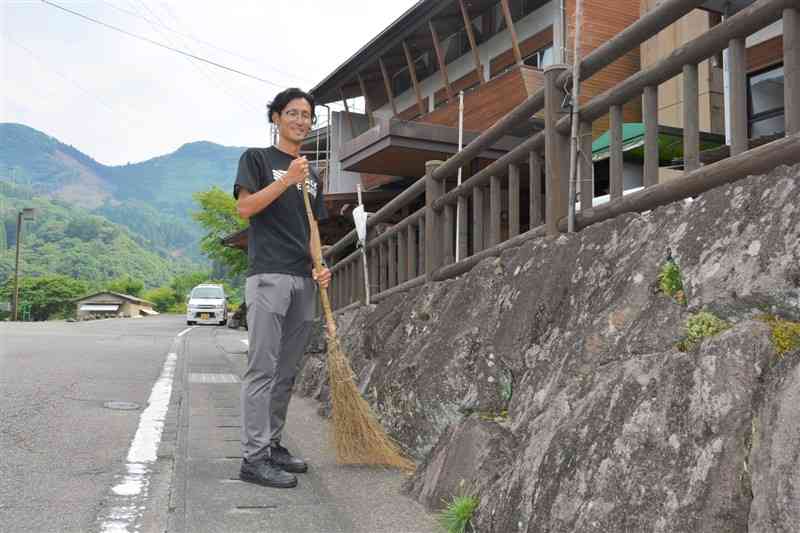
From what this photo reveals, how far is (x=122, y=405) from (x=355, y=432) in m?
3.04

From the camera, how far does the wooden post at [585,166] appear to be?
13.9 ft

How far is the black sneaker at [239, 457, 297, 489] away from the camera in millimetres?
3859

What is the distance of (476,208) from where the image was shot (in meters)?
5.73

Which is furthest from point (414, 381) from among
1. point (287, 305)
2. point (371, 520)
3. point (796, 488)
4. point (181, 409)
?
point (796, 488)

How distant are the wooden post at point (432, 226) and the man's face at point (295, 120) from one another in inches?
94.1

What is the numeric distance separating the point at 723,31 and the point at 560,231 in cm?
155

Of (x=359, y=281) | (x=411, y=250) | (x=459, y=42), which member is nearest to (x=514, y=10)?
(x=459, y=42)

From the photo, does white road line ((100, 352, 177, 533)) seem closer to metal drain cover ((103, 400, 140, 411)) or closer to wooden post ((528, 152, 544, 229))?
metal drain cover ((103, 400, 140, 411))

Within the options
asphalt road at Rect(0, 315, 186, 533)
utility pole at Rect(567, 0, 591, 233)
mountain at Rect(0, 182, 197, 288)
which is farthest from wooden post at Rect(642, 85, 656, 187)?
mountain at Rect(0, 182, 197, 288)

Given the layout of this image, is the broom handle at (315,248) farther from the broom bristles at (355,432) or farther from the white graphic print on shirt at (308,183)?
the broom bristles at (355,432)

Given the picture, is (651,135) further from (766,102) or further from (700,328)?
(766,102)

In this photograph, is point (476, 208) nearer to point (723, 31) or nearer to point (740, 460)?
point (723, 31)

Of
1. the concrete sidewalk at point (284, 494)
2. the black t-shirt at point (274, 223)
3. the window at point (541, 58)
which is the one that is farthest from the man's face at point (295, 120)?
the window at point (541, 58)

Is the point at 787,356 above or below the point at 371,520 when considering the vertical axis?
above
